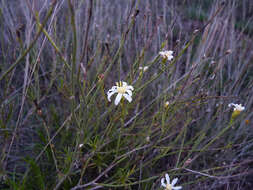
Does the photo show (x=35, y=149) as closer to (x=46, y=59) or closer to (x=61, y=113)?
A: (x=61, y=113)

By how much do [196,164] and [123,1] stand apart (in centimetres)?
242

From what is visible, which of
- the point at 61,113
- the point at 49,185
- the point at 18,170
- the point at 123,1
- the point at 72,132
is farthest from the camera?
the point at 123,1

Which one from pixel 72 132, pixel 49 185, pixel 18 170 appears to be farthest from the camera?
pixel 72 132

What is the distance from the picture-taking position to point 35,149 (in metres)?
2.00

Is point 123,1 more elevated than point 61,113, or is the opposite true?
point 123,1

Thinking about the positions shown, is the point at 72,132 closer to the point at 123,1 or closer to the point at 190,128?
the point at 190,128

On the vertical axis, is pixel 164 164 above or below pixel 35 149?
below

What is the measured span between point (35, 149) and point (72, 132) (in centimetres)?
35

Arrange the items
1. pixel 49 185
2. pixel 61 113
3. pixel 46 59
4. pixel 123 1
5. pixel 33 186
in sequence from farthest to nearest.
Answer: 1. pixel 123 1
2. pixel 46 59
3. pixel 61 113
4. pixel 49 185
5. pixel 33 186

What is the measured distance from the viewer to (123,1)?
3307mm

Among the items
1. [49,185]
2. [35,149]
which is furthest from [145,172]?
[35,149]

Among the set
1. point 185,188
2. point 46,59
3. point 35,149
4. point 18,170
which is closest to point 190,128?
point 185,188

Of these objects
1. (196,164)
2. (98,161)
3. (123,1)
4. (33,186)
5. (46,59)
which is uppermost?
(123,1)

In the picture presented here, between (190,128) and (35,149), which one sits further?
(190,128)
